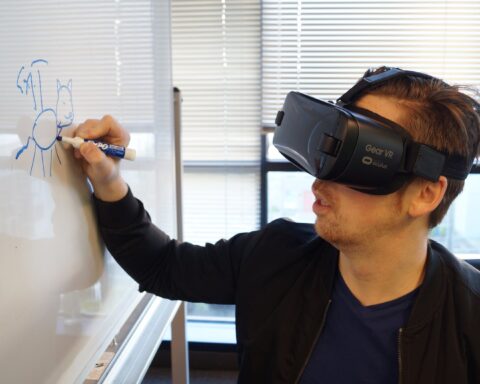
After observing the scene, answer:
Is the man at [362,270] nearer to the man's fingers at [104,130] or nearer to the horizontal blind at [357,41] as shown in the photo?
the man's fingers at [104,130]

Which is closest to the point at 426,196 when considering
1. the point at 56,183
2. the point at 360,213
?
the point at 360,213

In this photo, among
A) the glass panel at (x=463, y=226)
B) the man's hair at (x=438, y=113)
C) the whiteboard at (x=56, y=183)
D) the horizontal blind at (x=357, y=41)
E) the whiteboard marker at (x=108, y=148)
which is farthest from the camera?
the glass panel at (x=463, y=226)

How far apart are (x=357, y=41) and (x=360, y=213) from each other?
4.66 ft

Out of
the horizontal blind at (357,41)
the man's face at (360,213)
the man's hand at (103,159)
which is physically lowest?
the man's face at (360,213)

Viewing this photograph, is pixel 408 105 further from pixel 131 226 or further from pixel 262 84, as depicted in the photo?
pixel 262 84

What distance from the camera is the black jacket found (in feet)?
2.95

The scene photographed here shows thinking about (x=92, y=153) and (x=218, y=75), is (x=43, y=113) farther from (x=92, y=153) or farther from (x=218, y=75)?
(x=218, y=75)

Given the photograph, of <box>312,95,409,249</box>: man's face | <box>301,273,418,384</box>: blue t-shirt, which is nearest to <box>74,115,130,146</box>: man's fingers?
<box>312,95,409,249</box>: man's face

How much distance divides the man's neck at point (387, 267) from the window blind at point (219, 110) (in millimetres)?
1312

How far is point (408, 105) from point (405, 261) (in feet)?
1.11

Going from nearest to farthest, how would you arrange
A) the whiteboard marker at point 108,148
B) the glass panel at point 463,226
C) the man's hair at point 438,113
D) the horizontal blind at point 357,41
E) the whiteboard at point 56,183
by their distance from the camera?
the whiteboard at point 56,183
the whiteboard marker at point 108,148
the man's hair at point 438,113
the horizontal blind at point 357,41
the glass panel at point 463,226

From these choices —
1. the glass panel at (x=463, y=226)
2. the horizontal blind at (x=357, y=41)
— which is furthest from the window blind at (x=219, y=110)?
the glass panel at (x=463, y=226)

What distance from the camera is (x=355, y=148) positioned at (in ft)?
2.51

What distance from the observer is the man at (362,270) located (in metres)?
0.89
